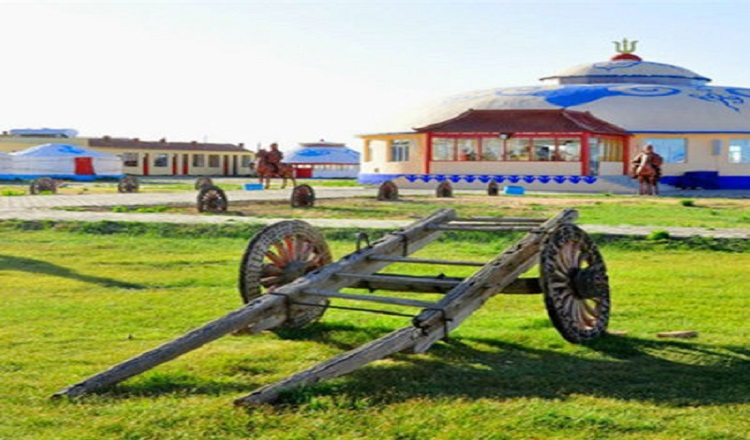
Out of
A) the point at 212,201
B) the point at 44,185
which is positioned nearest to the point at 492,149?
the point at 44,185

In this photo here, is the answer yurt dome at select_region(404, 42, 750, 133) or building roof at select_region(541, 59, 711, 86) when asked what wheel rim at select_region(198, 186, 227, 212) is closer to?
yurt dome at select_region(404, 42, 750, 133)

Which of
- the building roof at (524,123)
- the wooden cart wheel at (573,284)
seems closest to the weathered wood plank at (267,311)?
the wooden cart wheel at (573,284)

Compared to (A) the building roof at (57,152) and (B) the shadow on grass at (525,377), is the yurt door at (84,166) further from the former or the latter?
(B) the shadow on grass at (525,377)

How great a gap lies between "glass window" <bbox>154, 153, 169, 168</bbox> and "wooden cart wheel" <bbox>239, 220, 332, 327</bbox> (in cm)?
7310

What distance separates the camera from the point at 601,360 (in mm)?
6867

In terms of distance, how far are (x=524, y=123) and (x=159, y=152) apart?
4070 cm

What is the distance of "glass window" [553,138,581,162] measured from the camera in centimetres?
4559

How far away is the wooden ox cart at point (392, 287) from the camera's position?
19.5ft

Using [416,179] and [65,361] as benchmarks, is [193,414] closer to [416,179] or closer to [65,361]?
[65,361]

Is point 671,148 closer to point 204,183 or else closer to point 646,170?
point 646,170

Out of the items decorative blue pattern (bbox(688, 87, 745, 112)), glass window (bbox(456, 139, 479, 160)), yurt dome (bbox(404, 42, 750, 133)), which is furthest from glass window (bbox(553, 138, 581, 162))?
decorative blue pattern (bbox(688, 87, 745, 112))

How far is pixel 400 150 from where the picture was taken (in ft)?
169

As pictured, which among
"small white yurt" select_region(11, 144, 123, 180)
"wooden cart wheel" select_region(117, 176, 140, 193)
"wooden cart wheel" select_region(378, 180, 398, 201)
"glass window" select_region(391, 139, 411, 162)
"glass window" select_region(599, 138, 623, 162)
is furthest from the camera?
"small white yurt" select_region(11, 144, 123, 180)

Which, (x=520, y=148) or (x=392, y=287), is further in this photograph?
(x=520, y=148)
